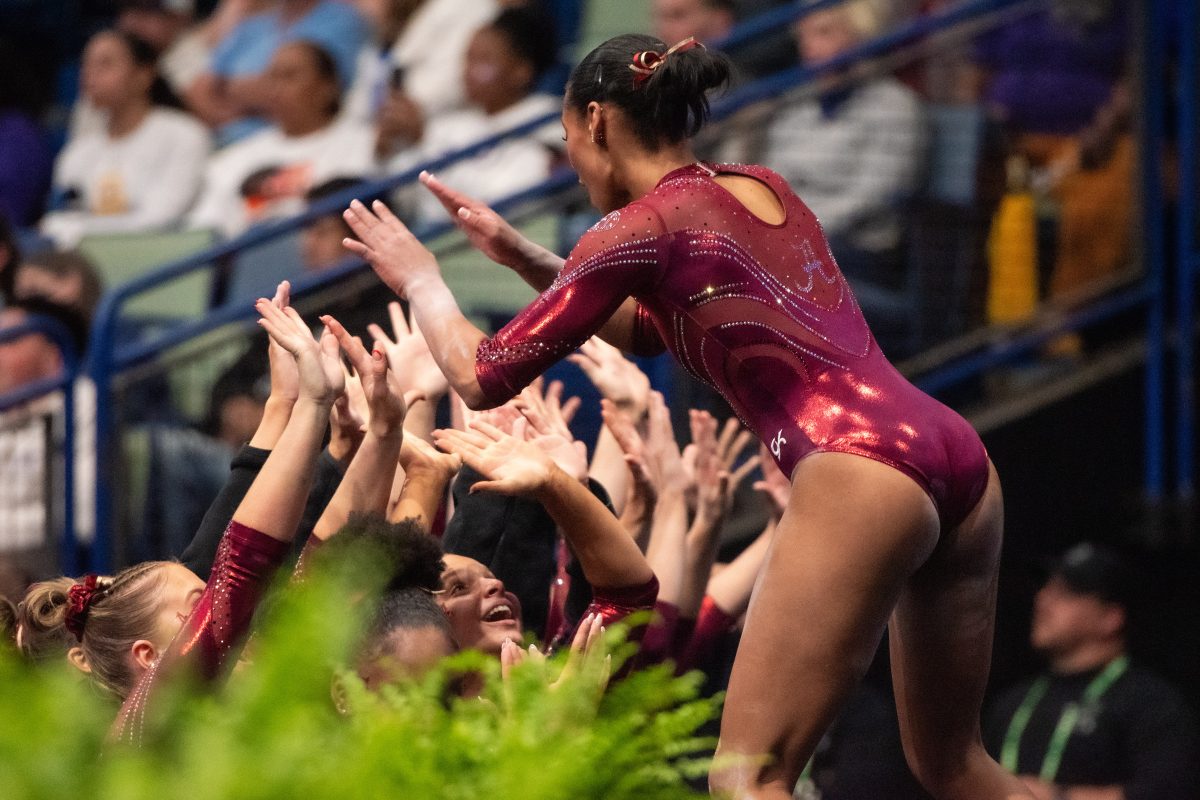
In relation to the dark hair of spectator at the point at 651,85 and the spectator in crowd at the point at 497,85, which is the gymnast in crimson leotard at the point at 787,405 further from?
the spectator in crowd at the point at 497,85

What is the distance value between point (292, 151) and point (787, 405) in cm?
483

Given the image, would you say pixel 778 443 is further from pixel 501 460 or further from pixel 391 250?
pixel 391 250

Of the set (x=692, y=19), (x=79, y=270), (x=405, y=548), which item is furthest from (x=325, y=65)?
(x=405, y=548)

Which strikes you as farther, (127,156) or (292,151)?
(127,156)

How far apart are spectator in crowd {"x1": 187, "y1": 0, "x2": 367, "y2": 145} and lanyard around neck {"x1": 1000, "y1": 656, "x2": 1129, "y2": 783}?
4.02 metres

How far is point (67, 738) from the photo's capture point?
134 cm

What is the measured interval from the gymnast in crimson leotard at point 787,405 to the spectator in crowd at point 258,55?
4.87 meters

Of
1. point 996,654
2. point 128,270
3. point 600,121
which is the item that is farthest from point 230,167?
point 600,121

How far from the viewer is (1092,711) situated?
525 centimetres

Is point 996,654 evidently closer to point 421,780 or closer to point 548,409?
point 548,409

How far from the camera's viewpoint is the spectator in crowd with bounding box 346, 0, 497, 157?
7094mm

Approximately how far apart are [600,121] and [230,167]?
4846mm

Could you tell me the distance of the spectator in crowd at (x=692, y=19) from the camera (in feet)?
21.7

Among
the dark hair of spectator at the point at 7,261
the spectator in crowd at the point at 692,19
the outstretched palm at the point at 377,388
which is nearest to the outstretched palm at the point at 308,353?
the outstretched palm at the point at 377,388
